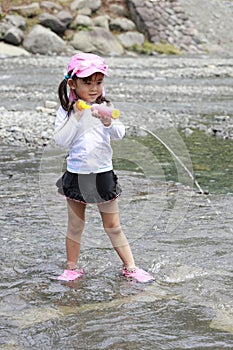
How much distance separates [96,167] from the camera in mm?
4762

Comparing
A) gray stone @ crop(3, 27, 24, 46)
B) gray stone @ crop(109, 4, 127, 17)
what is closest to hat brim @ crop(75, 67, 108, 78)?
gray stone @ crop(3, 27, 24, 46)

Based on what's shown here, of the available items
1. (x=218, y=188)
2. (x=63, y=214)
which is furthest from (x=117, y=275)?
(x=218, y=188)

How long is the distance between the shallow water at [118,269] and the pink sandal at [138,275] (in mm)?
73

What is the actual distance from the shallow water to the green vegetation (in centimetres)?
2456

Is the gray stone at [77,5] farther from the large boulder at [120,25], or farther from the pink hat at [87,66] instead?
the pink hat at [87,66]

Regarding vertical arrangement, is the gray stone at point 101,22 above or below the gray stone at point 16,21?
below

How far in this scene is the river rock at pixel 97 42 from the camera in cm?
3091

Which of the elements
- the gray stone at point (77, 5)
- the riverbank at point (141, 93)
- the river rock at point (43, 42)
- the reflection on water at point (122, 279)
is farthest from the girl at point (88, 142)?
the gray stone at point (77, 5)

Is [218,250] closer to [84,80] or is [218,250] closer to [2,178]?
[84,80]

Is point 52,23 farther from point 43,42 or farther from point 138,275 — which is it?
point 138,275

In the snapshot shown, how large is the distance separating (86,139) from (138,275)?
1.06 metres

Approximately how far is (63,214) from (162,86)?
46.2ft

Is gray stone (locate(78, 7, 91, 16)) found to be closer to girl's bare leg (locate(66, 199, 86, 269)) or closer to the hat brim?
girl's bare leg (locate(66, 199, 86, 269))

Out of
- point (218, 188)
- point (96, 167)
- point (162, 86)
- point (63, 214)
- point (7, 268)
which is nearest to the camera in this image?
point (96, 167)
